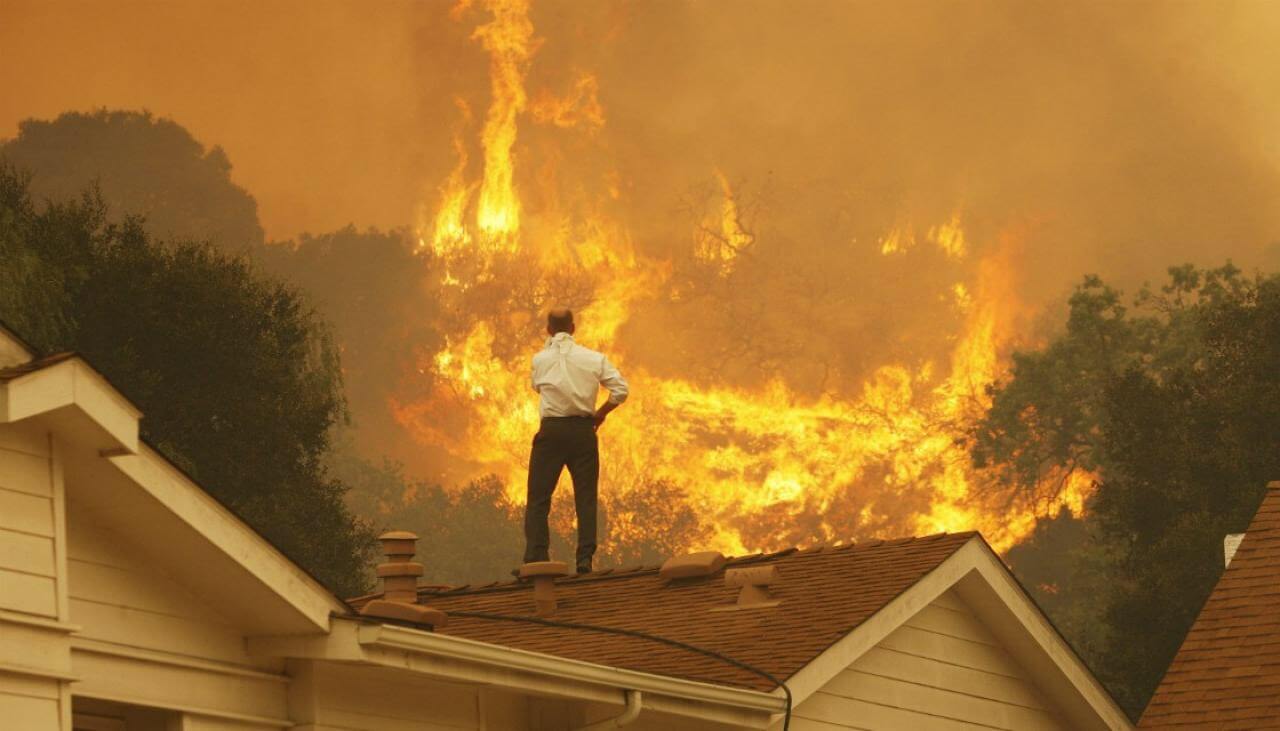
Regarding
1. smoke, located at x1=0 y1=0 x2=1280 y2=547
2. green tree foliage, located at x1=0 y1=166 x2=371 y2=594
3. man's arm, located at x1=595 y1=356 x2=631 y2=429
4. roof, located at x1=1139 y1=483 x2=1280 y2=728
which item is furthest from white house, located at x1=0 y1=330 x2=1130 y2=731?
smoke, located at x1=0 y1=0 x2=1280 y2=547

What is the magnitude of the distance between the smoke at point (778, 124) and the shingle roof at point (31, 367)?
79.2m

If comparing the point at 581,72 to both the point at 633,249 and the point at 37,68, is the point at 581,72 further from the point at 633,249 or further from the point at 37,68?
the point at 37,68

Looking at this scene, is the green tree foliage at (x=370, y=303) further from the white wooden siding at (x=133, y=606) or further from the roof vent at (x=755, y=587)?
the white wooden siding at (x=133, y=606)

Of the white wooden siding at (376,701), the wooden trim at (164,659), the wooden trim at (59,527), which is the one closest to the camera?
the wooden trim at (59,527)

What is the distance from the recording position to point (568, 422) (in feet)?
57.2

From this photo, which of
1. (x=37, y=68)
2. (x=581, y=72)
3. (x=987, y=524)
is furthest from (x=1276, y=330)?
(x=37, y=68)

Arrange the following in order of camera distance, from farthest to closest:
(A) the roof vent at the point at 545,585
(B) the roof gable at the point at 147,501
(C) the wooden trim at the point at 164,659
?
1. (A) the roof vent at the point at 545,585
2. (C) the wooden trim at the point at 164,659
3. (B) the roof gable at the point at 147,501

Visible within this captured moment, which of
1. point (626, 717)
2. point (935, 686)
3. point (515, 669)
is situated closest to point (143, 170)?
point (935, 686)

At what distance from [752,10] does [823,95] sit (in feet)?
17.2

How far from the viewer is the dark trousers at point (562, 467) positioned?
1739 centimetres

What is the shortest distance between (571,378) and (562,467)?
0.74 m

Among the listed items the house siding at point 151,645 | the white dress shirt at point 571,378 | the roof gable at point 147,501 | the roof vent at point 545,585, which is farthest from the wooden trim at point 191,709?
the white dress shirt at point 571,378

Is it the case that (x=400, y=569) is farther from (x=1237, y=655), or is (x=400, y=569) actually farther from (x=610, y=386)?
(x=1237, y=655)

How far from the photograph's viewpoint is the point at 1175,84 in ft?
332
